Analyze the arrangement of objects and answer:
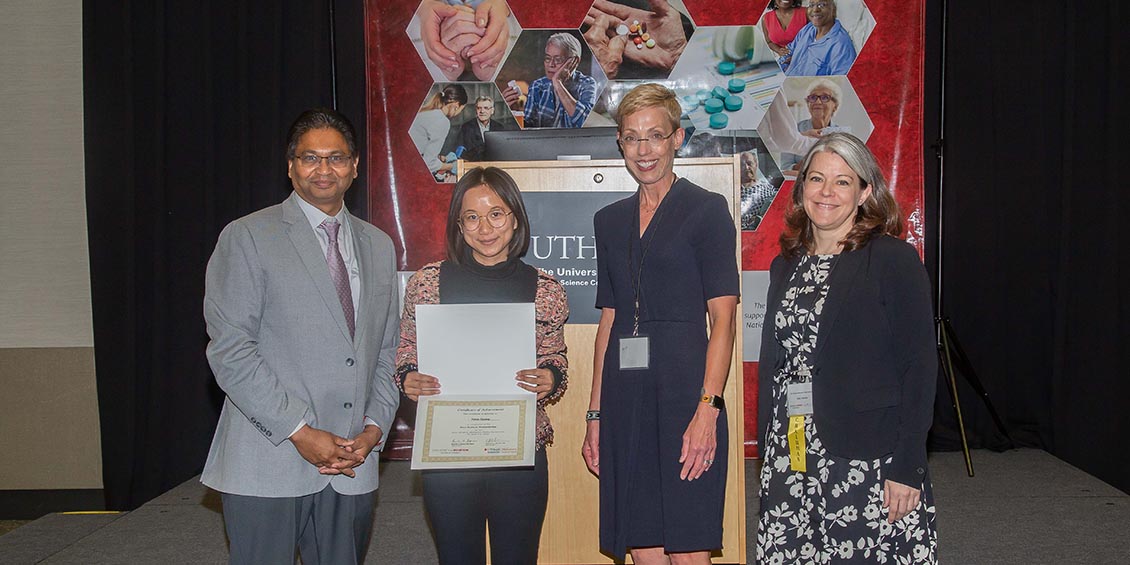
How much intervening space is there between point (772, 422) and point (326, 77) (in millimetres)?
3777

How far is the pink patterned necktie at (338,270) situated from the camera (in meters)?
2.16

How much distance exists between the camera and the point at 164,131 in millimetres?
4707

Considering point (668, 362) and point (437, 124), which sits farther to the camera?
point (437, 124)

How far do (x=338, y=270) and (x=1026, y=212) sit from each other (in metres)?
4.48

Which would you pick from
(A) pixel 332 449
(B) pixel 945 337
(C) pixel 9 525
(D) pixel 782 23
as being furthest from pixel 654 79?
(C) pixel 9 525

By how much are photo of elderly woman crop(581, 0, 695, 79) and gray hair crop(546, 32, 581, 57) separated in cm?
6

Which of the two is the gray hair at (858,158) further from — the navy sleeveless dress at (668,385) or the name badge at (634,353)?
the name badge at (634,353)

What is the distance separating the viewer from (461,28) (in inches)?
203

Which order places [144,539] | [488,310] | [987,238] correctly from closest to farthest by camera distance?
[488,310], [144,539], [987,238]

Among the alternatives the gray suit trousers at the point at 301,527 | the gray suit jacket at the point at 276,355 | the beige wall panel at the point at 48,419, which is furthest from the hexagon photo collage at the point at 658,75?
the gray suit trousers at the point at 301,527

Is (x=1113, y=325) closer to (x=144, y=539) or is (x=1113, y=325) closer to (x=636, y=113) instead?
(x=636, y=113)

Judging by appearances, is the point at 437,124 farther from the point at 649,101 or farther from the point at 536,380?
the point at 536,380

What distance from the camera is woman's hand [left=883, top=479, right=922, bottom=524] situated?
80.4 inches

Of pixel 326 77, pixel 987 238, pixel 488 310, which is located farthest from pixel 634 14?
pixel 488 310
